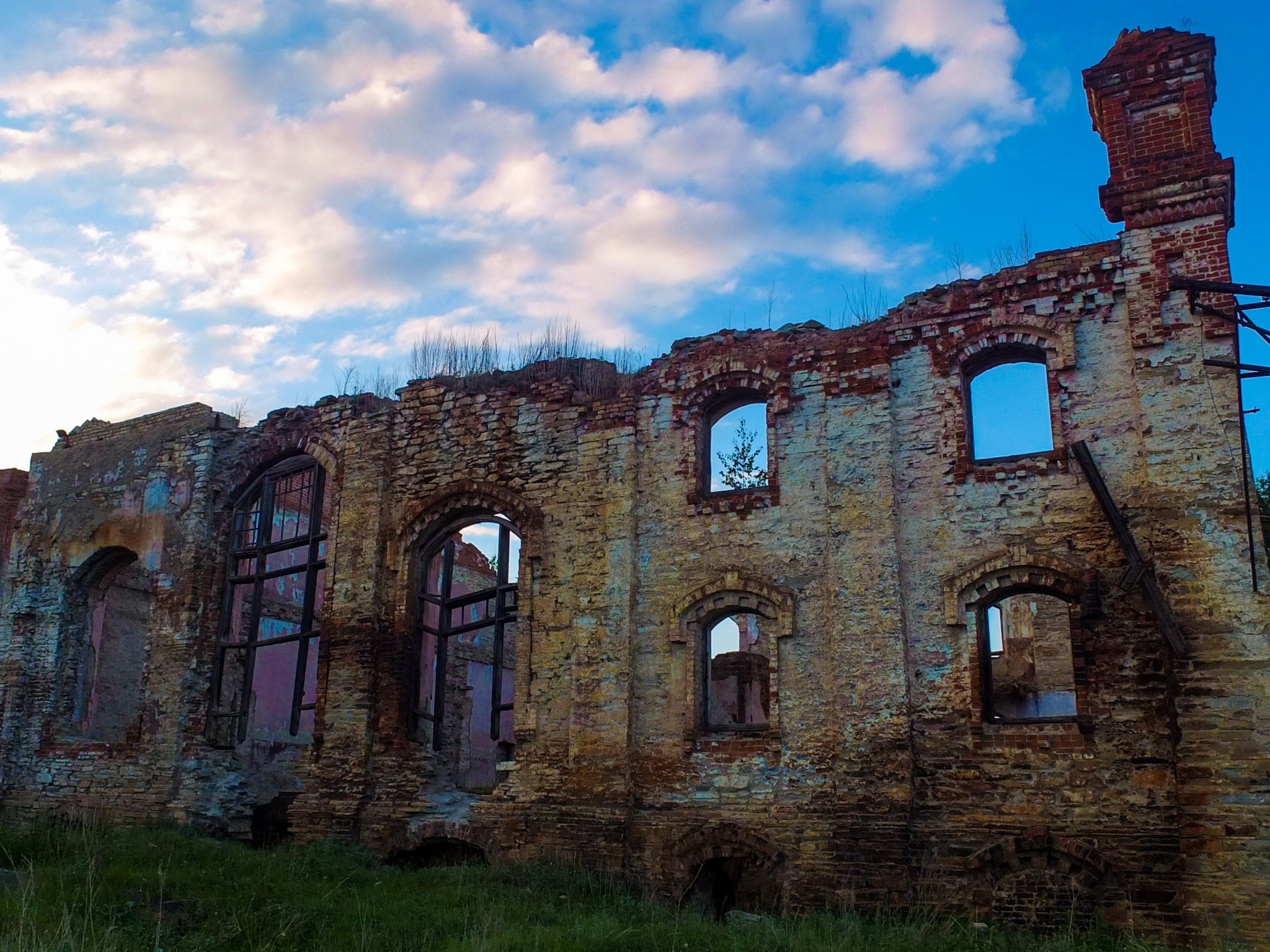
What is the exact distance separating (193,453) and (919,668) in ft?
35.6

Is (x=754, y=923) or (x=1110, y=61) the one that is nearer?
(x=754, y=923)

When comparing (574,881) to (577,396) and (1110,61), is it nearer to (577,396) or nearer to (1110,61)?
(577,396)

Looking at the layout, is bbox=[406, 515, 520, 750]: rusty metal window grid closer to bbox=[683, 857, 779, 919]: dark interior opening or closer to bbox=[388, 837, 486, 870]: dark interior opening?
bbox=[388, 837, 486, 870]: dark interior opening

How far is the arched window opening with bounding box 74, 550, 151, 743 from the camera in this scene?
673 inches

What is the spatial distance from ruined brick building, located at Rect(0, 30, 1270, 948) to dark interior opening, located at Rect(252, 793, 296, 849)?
6cm

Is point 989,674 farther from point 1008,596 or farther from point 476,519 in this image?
point 476,519

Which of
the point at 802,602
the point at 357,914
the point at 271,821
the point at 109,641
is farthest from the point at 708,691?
the point at 109,641

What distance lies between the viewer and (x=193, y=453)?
16516 mm

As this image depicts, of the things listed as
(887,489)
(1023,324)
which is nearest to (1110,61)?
(1023,324)

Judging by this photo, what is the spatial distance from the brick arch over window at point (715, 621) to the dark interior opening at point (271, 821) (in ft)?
19.5

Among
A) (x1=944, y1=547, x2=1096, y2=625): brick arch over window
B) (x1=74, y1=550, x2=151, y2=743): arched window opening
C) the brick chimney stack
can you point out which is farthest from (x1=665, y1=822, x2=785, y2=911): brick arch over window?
(x1=74, y1=550, x2=151, y2=743): arched window opening

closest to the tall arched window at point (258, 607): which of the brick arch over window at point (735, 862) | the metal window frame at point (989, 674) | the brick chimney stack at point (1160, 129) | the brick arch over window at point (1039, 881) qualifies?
the brick arch over window at point (735, 862)

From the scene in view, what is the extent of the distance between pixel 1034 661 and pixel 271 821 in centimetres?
1213

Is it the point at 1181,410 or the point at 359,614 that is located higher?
the point at 1181,410
